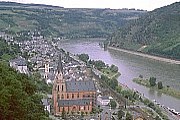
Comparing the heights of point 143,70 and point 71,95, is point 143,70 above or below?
below

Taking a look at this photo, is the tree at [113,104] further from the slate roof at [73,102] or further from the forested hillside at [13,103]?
the forested hillside at [13,103]

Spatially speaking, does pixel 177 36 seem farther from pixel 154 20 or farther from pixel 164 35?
pixel 154 20

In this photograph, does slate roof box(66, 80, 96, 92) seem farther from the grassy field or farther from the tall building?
the grassy field

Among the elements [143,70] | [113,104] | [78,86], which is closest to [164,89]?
[113,104]

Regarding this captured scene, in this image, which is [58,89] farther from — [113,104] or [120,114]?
[120,114]

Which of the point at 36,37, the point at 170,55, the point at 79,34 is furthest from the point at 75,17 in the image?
the point at 170,55

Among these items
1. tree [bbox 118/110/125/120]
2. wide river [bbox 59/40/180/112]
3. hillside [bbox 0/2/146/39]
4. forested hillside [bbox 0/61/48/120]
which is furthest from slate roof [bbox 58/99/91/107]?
hillside [bbox 0/2/146/39]

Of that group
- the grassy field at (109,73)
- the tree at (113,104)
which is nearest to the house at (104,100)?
the tree at (113,104)

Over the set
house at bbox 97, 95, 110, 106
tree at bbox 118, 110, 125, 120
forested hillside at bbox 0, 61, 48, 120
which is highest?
forested hillside at bbox 0, 61, 48, 120
